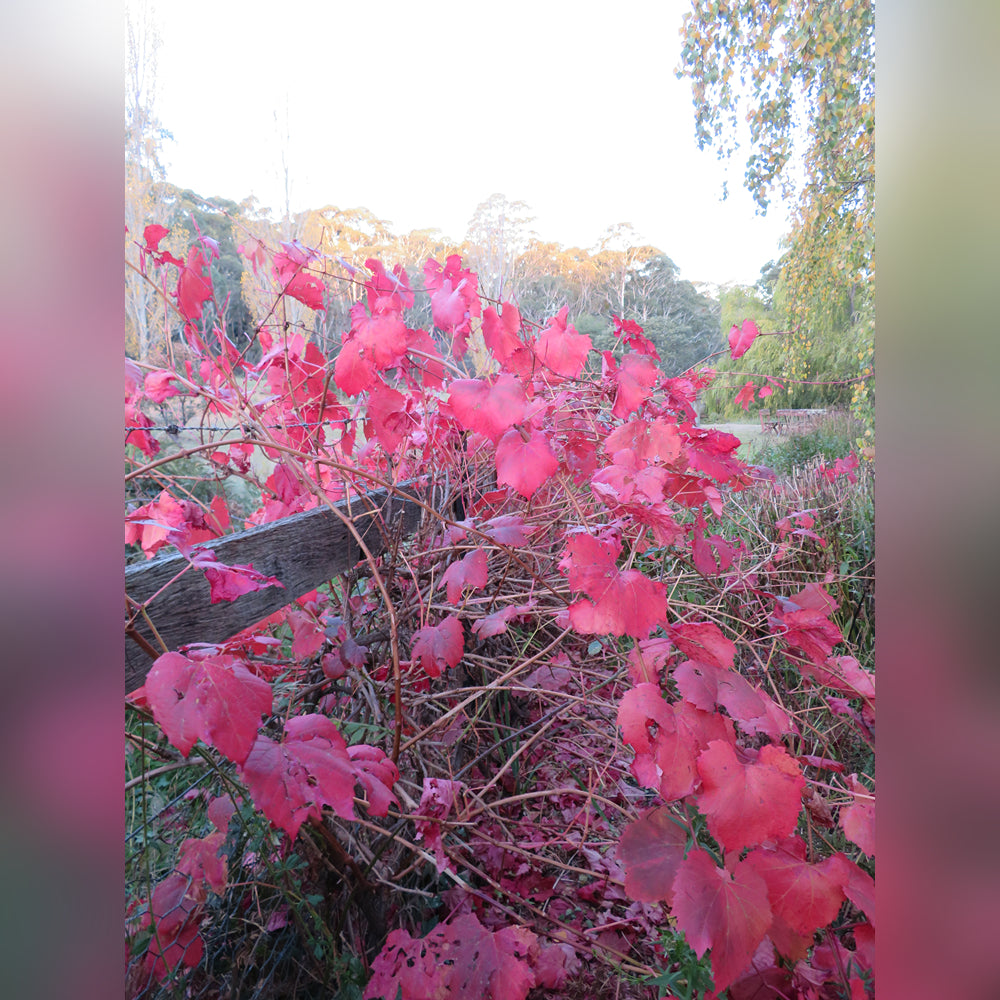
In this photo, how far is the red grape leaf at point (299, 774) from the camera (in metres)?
0.65

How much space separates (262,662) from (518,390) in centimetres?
65

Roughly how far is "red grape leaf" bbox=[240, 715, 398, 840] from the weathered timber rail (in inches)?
6.6

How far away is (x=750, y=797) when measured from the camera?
667 mm

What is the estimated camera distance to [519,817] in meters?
1.54

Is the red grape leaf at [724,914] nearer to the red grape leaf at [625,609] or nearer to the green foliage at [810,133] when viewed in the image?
the red grape leaf at [625,609]

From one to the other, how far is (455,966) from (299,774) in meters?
0.51

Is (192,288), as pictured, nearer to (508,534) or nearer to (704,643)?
(508,534)

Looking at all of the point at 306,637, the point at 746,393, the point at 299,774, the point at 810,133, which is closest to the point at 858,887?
the point at 299,774

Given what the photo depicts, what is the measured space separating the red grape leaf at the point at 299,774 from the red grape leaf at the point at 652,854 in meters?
0.35

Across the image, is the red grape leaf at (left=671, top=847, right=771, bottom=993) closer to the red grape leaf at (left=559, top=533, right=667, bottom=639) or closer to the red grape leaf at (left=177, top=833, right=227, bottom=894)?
the red grape leaf at (left=559, top=533, right=667, bottom=639)

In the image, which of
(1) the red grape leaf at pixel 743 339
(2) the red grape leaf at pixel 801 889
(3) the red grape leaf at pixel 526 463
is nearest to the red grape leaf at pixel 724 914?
(2) the red grape leaf at pixel 801 889
